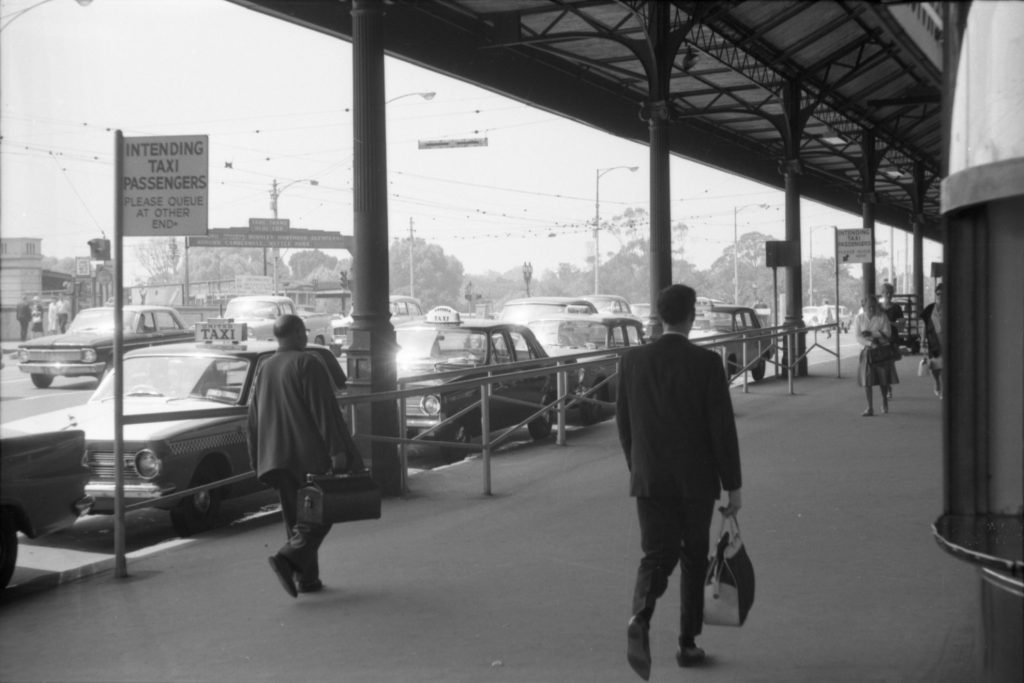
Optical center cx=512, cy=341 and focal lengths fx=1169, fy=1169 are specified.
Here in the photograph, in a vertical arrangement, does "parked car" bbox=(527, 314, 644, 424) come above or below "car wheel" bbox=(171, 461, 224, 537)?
above

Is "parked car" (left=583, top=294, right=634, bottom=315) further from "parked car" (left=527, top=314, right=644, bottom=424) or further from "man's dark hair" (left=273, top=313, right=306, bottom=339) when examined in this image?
"man's dark hair" (left=273, top=313, right=306, bottom=339)

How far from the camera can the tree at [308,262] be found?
42250 millimetres

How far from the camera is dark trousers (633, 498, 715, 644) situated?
500cm

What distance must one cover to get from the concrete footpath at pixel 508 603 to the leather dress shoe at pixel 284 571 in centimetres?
14

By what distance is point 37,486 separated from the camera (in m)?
6.91

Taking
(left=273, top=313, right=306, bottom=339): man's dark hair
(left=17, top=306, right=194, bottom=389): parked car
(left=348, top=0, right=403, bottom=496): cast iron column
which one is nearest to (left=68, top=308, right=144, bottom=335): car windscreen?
(left=17, top=306, right=194, bottom=389): parked car

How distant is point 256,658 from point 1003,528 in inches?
150

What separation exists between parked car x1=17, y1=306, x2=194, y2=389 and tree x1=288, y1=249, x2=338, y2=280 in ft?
60.4

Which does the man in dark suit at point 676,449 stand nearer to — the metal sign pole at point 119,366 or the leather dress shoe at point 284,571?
the leather dress shoe at point 284,571

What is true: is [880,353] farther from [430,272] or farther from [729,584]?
[430,272]

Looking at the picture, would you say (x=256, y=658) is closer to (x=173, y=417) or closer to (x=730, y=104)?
(x=173, y=417)

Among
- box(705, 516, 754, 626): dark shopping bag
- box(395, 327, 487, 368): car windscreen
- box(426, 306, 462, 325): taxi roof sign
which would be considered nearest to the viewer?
box(705, 516, 754, 626): dark shopping bag

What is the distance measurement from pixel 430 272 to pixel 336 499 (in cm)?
2478

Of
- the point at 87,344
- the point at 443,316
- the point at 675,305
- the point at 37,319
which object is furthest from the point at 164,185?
the point at 37,319
